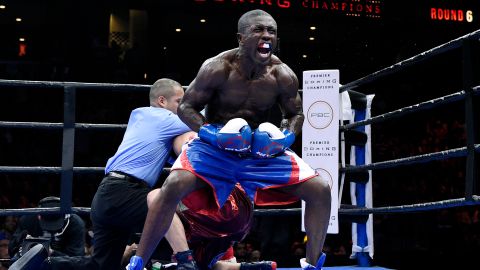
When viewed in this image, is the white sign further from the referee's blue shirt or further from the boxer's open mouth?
the boxer's open mouth

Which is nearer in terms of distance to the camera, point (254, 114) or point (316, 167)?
point (254, 114)

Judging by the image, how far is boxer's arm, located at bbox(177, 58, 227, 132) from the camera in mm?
2805

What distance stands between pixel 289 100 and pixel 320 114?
1216mm

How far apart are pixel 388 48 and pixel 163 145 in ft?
29.1

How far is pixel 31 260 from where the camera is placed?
2.93 meters

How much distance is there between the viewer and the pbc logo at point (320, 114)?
4.12 metres

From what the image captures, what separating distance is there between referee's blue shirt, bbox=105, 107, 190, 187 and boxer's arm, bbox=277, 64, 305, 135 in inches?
24.6

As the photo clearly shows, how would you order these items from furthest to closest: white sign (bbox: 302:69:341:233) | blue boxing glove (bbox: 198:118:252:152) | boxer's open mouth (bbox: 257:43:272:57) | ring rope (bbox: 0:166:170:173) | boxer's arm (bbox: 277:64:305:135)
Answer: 1. white sign (bbox: 302:69:341:233)
2. ring rope (bbox: 0:166:170:173)
3. boxer's arm (bbox: 277:64:305:135)
4. boxer's open mouth (bbox: 257:43:272:57)
5. blue boxing glove (bbox: 198:118:252:152)

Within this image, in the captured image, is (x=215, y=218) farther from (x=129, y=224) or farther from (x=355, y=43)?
(x=355, y=43)

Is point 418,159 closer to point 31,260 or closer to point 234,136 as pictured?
point 234,136

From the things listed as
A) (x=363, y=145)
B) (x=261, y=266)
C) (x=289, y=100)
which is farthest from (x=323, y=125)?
(x=261, y=266)

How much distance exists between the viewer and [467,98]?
3.00 metres

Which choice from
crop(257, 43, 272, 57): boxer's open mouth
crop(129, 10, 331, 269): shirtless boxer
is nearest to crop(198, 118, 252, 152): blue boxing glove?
crop(129, 10, 331, 269): shirtless boxer

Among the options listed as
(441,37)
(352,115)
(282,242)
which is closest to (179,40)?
(441,37)
